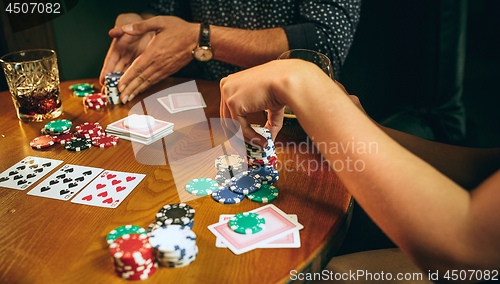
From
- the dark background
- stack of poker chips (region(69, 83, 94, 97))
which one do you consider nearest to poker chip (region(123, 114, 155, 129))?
stack of poker chips (region(69, 83, 94, 97))

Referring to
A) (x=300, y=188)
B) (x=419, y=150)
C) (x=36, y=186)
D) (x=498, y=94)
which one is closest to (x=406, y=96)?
(x=498, y=94)

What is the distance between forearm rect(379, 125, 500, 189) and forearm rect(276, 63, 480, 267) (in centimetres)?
39

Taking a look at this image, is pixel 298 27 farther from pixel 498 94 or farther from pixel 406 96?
pixel 498 94

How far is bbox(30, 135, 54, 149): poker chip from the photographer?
1.16m

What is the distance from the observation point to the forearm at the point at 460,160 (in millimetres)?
975

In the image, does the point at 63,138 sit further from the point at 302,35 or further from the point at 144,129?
the point at 302,35

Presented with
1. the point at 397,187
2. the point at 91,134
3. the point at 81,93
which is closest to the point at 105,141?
the point at 91,134

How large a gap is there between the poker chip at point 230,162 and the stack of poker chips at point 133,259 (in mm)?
397

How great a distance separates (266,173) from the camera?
0.98m

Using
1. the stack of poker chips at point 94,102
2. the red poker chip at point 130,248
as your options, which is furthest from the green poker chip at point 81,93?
the red poker chip at point 130,248

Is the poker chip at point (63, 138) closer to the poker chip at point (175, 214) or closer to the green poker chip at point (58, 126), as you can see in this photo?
the green poker chip at point (58, 126)

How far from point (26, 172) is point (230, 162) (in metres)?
0.64

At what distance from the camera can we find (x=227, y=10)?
219 cm

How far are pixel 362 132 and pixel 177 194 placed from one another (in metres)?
0.53
